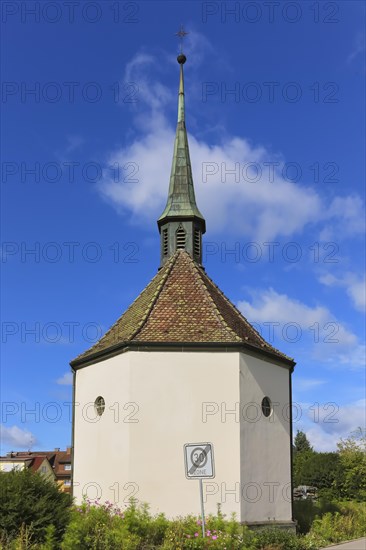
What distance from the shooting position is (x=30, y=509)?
11.1m

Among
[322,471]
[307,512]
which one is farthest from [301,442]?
[307,512]

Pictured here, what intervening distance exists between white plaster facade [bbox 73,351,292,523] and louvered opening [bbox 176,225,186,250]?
5490 mm

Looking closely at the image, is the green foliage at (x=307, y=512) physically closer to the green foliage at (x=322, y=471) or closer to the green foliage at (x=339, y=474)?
the green foliage at (x=339, y=474)

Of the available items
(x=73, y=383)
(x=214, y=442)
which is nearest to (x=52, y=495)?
(x=214, y=442)

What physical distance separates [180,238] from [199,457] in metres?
10.2

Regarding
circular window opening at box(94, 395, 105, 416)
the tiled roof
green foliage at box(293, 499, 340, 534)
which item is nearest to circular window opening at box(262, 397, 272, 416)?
the tiled roof

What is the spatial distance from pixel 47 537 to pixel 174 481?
4716 mm

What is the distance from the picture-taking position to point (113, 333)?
17.6 m

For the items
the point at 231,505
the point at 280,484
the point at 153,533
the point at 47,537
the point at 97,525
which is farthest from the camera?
the point at 280,484

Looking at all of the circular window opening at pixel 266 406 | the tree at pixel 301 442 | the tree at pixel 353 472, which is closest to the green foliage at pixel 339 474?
the tree at pixel 353 472

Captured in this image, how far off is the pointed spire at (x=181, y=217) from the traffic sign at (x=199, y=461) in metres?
9.52

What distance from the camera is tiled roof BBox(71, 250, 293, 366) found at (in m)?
15.5

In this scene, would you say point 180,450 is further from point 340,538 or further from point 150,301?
point 340,538

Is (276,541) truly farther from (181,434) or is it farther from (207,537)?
(181,434)
